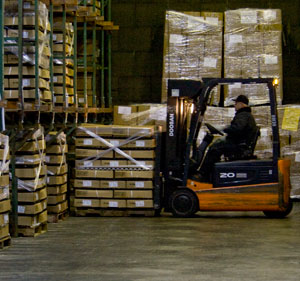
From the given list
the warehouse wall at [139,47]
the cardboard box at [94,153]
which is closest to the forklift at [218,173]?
the cardboard box at [94,153]

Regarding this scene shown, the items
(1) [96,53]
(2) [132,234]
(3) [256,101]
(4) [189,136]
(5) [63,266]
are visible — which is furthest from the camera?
(1) [96,53]

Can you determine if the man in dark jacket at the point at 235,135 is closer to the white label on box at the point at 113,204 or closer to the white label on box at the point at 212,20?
the white label on box at the point at 113,204

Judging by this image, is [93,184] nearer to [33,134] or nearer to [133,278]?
[33,134]

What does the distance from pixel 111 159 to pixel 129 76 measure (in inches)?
145

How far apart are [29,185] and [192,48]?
5115 millimetres

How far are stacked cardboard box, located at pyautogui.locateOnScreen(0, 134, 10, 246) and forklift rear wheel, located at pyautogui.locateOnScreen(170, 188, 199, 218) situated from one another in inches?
140

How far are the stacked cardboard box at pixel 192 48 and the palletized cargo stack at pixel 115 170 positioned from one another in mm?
1953

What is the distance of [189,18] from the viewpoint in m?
14.5

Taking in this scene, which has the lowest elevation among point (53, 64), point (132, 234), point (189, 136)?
point (132, 234)

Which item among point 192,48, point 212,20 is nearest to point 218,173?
point 192,48

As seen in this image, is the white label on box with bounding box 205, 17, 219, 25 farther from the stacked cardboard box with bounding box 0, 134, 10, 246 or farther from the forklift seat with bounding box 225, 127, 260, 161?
the stacked cardboard box with bounding box 0, 134, 10, 246

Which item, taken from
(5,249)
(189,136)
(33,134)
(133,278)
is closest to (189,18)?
(189,136)

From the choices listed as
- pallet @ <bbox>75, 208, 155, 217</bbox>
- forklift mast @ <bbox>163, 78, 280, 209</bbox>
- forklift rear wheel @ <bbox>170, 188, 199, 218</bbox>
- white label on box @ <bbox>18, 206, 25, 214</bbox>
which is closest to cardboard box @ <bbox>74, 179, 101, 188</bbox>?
pallet @ <bbox>75, 208, 155, 217</bbox>

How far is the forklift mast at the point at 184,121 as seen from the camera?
39.6 feet
